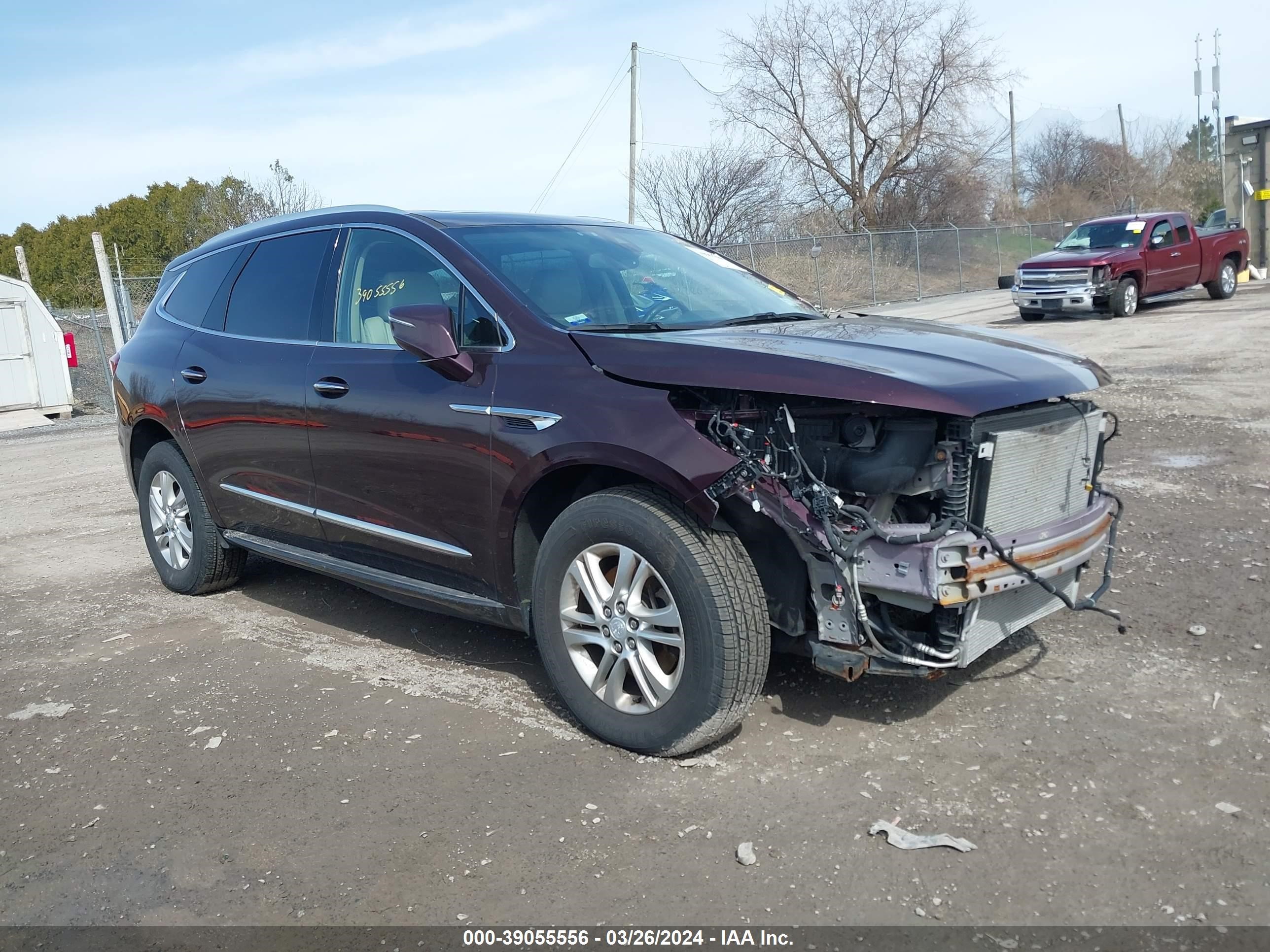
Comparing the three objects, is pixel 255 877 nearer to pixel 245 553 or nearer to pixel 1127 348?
pixel 245 553

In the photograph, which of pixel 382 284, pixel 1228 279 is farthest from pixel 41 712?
pixel 1228 279

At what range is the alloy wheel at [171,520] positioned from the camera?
5.84 m

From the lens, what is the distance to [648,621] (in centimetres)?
358

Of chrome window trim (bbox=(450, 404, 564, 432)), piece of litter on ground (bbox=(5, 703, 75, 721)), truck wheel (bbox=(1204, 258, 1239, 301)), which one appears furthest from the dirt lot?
truck wheel (bbox=(1204, 258, 1239, 301))

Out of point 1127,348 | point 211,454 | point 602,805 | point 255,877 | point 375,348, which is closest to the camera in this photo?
point 255,877

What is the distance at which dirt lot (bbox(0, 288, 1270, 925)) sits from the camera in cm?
291

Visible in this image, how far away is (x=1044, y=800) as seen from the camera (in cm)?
327

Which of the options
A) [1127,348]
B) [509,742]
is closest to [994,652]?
[509,742]

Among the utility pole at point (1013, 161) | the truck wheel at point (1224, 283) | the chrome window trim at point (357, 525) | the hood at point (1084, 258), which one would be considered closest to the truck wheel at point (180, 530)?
the chrome window trim at point (357, 525)

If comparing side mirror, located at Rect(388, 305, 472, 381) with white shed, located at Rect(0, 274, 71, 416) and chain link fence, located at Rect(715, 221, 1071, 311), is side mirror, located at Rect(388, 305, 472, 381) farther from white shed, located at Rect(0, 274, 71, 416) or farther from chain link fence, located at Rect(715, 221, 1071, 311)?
chain link fence, located at Rect(715, 221, 1071, 311)

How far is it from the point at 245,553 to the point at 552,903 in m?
3.66

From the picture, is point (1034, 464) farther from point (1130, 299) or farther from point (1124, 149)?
point (1124, 149)

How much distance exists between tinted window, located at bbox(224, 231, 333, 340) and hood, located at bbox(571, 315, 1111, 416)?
63.8 inches

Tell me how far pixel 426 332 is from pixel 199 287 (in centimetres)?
245
